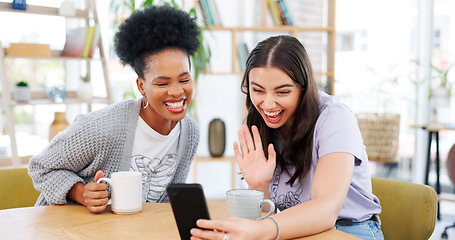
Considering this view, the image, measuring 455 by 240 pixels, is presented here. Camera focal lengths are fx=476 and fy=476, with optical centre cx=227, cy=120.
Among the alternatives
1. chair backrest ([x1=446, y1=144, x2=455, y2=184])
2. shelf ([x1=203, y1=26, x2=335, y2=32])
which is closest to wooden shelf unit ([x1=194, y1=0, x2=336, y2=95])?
shelf ([x1=203, y1=26, x2=335, y2=32])

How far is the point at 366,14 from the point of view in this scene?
4.75 m

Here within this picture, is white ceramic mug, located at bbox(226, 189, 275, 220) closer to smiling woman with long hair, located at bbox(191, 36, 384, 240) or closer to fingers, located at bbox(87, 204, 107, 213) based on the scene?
smiling woman with long hair, located at bbox(191, 36, 384, 240)

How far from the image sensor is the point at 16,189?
1.61m

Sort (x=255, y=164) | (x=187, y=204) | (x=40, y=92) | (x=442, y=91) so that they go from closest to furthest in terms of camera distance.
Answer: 1. (x=187, y=204)
2. (x=255, y=164)
3. (x=40, y=92)
4. (x=442, y=91)

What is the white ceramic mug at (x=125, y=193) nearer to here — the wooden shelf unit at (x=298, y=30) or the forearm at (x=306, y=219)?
the forearm at (x=306, y=219)

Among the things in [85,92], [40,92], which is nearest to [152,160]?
[85,92]

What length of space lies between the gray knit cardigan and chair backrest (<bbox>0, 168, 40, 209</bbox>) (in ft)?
0.31

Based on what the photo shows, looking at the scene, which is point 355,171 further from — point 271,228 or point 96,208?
point 96,208

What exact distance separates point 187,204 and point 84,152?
639mm

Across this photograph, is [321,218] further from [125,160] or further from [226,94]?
[226,94]

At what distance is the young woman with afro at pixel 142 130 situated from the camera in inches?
57.8

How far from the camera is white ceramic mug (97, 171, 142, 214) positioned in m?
1.27

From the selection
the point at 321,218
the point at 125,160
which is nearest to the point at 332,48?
the point at 125,160

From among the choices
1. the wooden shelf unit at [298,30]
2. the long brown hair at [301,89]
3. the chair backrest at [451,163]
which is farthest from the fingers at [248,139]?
the wooden shelf unit at [298,30]
